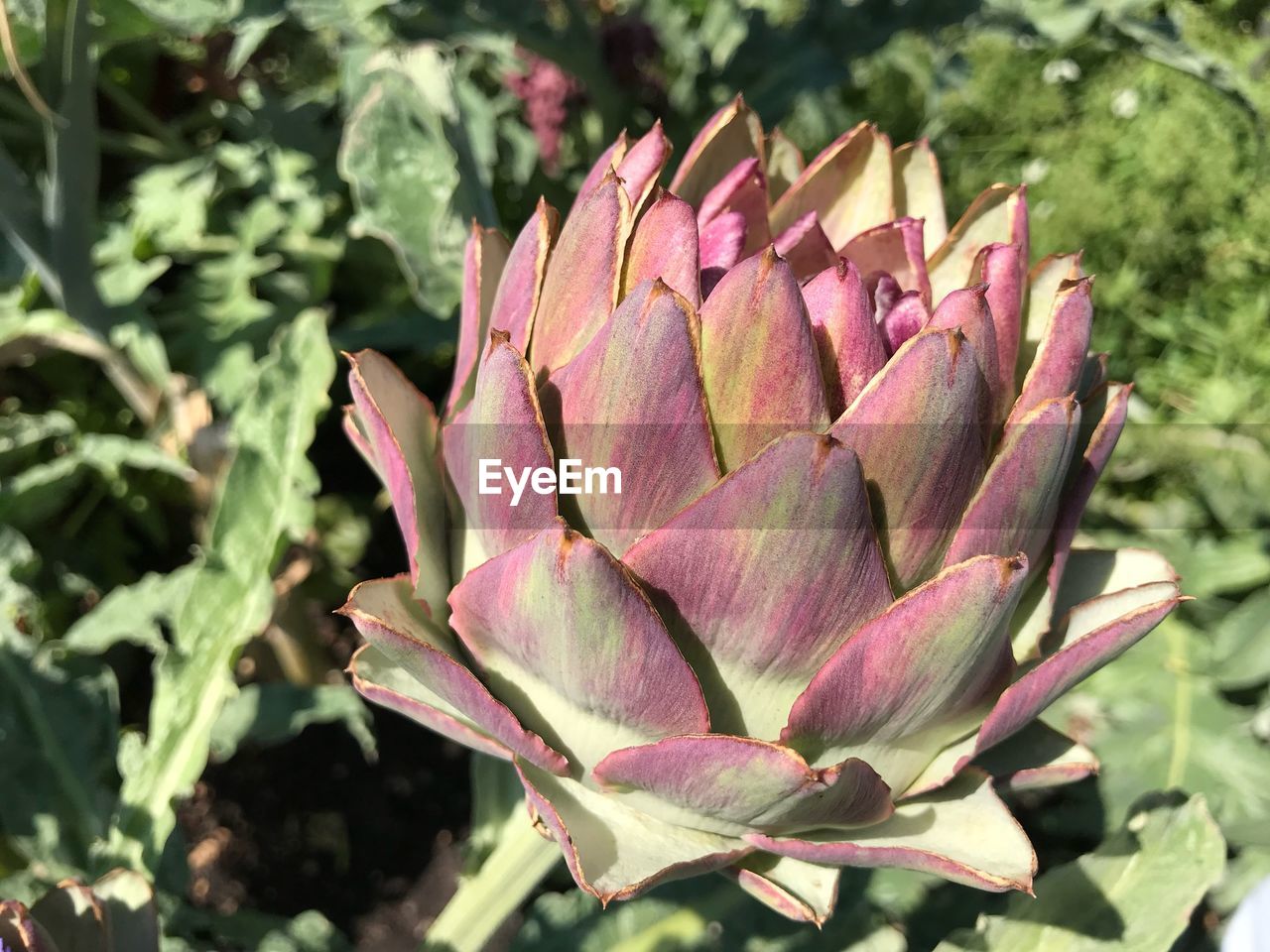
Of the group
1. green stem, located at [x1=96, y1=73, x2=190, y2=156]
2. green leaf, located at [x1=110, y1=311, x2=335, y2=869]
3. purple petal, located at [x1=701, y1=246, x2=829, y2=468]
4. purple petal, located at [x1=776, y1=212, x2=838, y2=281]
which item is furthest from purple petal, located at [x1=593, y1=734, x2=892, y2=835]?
green stem, located at [x1=96, y1=73, x2=190, y2=156]

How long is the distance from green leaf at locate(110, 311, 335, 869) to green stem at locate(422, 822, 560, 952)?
0.63 ft

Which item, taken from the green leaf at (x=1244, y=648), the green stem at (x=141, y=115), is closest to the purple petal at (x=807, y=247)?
the green leaf at (x=1244, y=648)

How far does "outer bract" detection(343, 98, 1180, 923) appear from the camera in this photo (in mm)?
366

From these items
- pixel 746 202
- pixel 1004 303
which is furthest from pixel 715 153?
pixel 1004 303

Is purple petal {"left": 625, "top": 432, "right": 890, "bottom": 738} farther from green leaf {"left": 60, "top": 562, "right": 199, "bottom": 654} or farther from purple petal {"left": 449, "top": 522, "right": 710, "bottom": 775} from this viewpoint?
green leaf {"left": 60, "top": 562, "right": 199, "bottom": 654}

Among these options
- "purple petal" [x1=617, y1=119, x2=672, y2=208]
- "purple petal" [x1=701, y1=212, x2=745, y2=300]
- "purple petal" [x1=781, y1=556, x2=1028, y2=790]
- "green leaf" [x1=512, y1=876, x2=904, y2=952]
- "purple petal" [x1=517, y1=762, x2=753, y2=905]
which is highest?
"purple petal" [x1=617, y1=119, x2=672, y2=208]

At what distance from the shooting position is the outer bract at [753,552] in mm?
366

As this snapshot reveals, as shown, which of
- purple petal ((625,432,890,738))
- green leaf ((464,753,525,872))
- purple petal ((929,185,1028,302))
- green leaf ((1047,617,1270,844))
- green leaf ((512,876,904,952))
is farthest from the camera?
green leaf ((1047,617,1270,844))

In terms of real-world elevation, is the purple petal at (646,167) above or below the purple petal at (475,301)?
above

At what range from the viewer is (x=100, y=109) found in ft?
3.63

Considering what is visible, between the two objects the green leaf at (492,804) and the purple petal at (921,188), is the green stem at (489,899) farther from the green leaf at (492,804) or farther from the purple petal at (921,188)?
the purple petal at (921,188)

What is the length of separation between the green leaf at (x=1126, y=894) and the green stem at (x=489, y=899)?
0.23m

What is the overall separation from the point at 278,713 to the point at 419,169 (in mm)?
393

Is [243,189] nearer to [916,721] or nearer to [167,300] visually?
[167,300]
